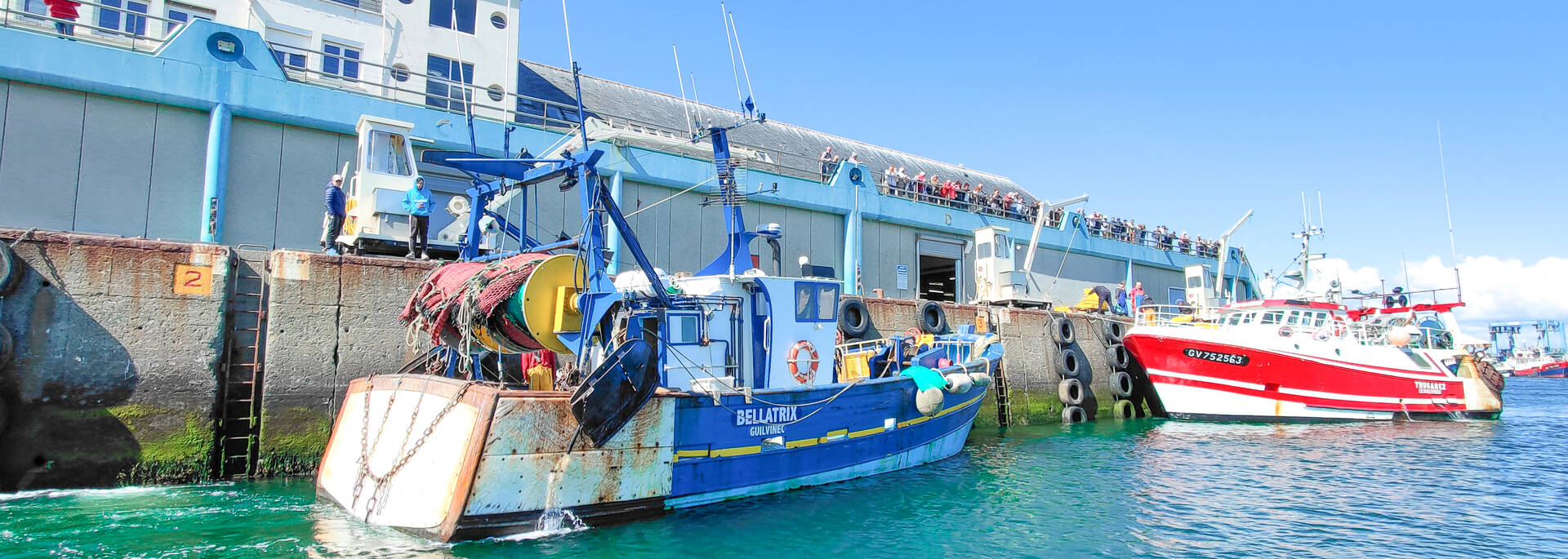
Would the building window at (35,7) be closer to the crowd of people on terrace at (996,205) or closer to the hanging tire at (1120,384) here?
the crowd of people on terrace at (996,205)

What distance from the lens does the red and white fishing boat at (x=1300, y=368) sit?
21.3 m

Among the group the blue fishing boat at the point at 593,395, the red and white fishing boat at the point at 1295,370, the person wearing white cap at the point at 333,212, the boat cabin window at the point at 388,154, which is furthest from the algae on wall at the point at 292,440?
the red and white fishing boat at the point at 1295,370

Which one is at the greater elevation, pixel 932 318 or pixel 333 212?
pixel 333 212

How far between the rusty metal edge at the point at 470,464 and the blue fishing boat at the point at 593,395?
0.05 ft

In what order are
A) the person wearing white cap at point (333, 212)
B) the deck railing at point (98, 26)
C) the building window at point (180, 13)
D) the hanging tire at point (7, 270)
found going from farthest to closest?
the building window at point (180, 13)
the deck railing at point (98, 26)
the person wearing white cap at point (333, 212)
the hanging tire at point (7, 270)

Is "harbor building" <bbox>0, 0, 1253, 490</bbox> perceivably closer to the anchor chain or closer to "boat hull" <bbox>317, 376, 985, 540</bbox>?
"boat hull" <bbox>317, 376, 985, 540</bbox>

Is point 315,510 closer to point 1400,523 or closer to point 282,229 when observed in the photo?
point 282,229

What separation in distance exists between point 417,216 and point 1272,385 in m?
20.4

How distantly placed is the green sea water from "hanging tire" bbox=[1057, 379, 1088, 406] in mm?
6202

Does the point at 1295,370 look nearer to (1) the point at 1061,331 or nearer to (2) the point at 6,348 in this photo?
(1) the point at 1061,331

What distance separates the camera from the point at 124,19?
1742cm

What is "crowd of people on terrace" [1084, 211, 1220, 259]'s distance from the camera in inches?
1315

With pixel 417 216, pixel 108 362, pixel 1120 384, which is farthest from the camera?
pixel 1120 384

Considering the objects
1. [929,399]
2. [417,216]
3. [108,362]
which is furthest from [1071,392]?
[108,362]
